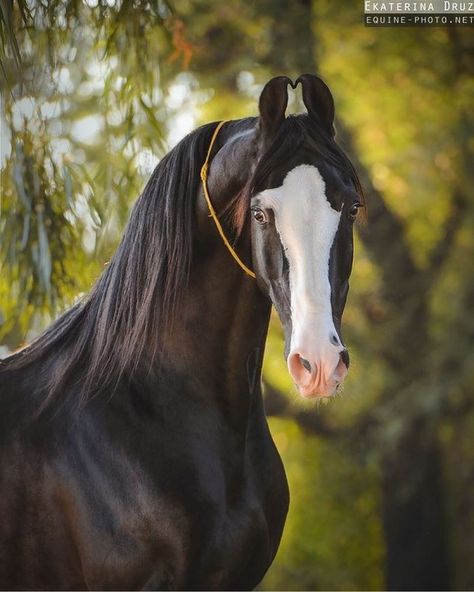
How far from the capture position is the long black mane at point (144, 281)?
9.02 ft

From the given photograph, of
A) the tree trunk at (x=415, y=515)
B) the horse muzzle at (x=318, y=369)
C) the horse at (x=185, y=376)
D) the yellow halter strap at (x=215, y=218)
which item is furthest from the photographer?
the tree trunk at (x=415, y=515)

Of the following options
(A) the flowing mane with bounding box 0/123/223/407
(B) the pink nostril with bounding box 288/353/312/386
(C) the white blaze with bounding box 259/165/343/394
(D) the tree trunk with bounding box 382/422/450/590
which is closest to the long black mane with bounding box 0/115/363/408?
(A) the flowing mane with bounding box 0/123/223/407

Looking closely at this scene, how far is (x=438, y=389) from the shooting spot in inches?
274

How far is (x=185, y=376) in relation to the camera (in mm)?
2760

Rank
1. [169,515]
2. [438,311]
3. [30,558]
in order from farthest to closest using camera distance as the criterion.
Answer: [438,311], [30,558], [169,515]

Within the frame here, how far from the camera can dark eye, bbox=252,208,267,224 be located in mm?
2549

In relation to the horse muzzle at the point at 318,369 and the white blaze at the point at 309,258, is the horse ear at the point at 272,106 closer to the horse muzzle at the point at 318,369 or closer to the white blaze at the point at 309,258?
the white blaze at the point at 309,258

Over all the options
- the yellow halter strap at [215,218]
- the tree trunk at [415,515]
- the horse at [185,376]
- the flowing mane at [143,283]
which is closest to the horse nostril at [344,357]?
the horse at [185,376]

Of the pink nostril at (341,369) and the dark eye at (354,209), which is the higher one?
the dark eye at (354,209)

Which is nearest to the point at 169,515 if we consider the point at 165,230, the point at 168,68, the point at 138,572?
the point at 138,572

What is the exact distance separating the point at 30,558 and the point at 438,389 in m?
4.65

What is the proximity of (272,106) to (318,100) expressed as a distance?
0.52ft

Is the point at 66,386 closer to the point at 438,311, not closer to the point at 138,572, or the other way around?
the point at 138,572

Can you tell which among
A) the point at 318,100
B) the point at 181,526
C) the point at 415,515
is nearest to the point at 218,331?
the point at 181,526
